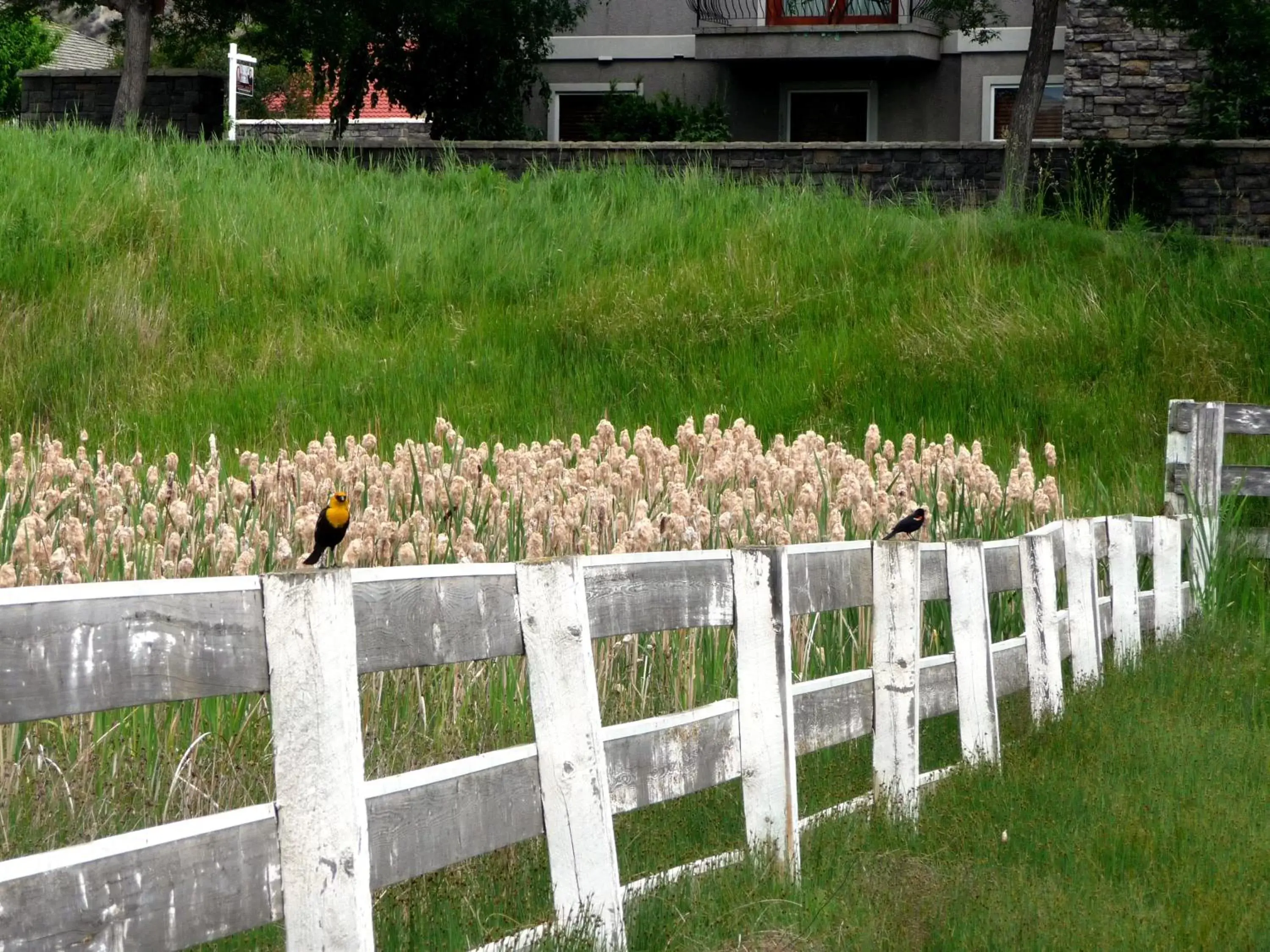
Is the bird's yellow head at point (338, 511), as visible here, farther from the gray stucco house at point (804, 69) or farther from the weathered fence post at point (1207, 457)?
the gray stucco house at point (804, 69)

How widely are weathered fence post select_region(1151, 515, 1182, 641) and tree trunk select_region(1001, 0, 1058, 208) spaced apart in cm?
1194

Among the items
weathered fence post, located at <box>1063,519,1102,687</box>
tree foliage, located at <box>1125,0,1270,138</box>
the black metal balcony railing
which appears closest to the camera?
weathered fence post, located at <box>1063,519,1102,687</box>

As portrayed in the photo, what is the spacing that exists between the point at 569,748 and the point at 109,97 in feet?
84.3

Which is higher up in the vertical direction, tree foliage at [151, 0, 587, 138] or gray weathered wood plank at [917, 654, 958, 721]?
tree foliage at [151, 0, 587, 138]

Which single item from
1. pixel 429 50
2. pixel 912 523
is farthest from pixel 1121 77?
pixel 912 523

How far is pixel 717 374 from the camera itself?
15.4 metres

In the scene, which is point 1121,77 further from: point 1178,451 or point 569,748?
point 569,748

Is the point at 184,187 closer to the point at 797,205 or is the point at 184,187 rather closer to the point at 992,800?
the point at 797,205

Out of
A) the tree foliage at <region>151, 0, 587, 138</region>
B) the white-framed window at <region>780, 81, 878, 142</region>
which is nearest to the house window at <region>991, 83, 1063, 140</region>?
the white-framed window at <region>780, 81, 878, 142</region>

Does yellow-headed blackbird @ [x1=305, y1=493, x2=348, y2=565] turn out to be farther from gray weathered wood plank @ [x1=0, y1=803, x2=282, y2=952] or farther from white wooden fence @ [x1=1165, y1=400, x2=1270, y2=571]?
white wooden fence @ [x1=1165, y1=400, x2=1270, y2=571]

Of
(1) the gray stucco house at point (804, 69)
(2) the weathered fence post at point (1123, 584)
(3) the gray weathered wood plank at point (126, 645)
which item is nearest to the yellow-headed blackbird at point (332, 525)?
(3) the gray weathered wood plank at point (126, 645)

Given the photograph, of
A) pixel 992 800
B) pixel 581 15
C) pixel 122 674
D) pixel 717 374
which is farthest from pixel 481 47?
pixel 122 674

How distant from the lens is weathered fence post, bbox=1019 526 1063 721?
22.6 feet

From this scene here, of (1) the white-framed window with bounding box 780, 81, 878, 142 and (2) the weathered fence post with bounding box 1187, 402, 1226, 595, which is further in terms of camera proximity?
(1) the white-framed window with bounding box 780, 81, 878, 142
